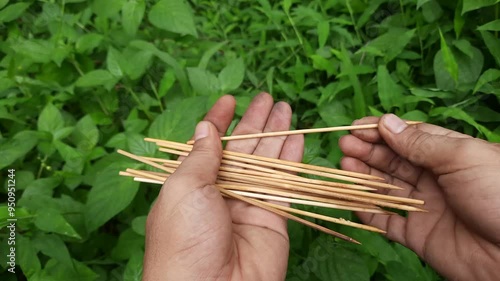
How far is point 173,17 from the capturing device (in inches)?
67.4

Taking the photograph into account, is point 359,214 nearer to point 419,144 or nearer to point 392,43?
point 419,144

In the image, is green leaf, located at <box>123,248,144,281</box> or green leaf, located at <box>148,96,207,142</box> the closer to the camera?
green leaf, located at <box>123,248,144,281</box>

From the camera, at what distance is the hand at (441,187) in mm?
1011

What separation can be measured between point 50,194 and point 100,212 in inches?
11.9

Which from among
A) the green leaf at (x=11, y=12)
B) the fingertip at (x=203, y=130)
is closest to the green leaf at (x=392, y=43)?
the fingertip at (x=203, y=130)

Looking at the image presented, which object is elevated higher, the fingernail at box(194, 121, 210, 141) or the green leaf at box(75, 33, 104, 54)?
the green leaf at box(75, 33, 104, 54)

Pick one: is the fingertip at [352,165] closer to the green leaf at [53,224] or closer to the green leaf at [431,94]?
the green leaf at [431,94]

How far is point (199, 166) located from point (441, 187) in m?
0.67

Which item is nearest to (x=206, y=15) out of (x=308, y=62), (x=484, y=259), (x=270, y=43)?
(x=270, y=43)

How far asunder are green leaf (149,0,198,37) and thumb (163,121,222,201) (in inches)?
25.7

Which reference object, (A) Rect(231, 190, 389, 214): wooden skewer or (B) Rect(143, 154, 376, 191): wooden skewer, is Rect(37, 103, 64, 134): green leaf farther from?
(A) Rect(231, 190, 389, 214): wooden skewer

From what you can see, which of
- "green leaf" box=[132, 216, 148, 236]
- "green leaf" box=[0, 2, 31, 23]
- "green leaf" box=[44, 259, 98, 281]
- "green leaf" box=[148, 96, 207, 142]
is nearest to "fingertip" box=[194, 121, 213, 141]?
"green leaf" box=[148, 96, 207, 142]

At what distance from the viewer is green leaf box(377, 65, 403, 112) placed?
5.07 ft

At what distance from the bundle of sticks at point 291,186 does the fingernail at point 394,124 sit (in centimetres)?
Result: 6
